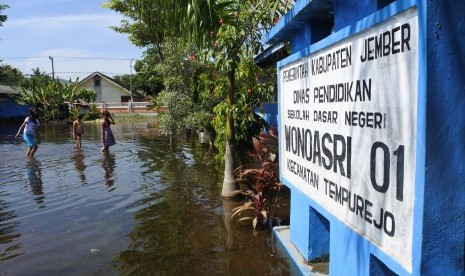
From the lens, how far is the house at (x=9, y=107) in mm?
37750

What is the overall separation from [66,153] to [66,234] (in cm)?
1010

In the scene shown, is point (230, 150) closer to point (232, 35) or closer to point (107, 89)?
point (232, 35)

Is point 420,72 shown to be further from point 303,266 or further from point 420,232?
point 303,266

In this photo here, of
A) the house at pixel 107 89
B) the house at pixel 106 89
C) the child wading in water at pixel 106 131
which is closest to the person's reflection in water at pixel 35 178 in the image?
the child wading in water at pixel 106 131

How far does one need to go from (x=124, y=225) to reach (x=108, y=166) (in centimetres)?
Result: 614

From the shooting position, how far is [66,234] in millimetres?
6281

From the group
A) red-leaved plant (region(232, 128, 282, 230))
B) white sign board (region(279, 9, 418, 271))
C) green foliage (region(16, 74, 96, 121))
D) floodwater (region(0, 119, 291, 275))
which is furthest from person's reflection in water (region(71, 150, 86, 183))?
green foliage (region(16, 74, 96, 121))

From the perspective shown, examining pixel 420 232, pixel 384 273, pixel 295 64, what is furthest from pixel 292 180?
pixel 420 232

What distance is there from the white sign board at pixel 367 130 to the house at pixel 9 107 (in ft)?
127

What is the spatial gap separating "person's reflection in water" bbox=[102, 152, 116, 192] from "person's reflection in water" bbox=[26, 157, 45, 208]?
149 centimetres

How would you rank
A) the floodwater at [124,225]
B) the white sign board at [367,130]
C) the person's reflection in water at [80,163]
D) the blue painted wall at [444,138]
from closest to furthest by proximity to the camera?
1. the blue painted wall at [444,138]
2. the white sign board at [367,130]
3. the floodwater at [124,225]
4. the person's reflection in water at [80,163]

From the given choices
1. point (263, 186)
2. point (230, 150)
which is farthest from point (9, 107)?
point (263, 186)

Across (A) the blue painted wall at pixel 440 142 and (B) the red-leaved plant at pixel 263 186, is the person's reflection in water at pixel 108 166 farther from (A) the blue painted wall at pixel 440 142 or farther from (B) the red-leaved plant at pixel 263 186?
(A) the blue painted wall at pixel 440 142

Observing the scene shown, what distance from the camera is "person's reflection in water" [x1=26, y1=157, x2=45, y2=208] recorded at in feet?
28.6
